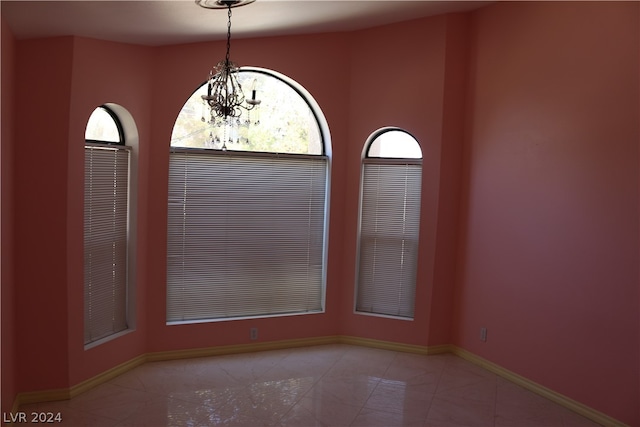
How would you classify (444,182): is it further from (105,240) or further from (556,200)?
(105,240)

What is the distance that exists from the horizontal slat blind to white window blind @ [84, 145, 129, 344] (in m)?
2.31

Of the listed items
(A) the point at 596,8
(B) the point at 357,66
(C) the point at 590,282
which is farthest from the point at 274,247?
(A) the point at 596,8

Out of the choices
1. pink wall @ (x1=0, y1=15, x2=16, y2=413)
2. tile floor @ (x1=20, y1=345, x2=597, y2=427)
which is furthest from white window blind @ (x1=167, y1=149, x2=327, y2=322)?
pink wall @ (x1=0, y1=15, x2=16, y2=413)

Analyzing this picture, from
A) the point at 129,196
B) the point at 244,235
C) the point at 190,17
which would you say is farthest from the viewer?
the point at 244,235

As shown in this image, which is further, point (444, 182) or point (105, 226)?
point (444, 182)

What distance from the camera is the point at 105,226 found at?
461 cm

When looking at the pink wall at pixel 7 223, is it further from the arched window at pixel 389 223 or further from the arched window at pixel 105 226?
the arched window at pixel 389 223

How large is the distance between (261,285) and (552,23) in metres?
3.45

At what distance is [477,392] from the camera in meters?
4.59

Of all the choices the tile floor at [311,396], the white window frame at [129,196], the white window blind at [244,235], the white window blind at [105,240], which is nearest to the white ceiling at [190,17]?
the white window frame at [129,196]

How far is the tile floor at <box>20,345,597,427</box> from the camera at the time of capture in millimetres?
4039

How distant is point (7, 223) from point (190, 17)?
1.85 meters

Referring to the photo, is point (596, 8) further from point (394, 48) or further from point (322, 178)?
point (322, 178)

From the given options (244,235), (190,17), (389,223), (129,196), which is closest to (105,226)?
(129,196)
